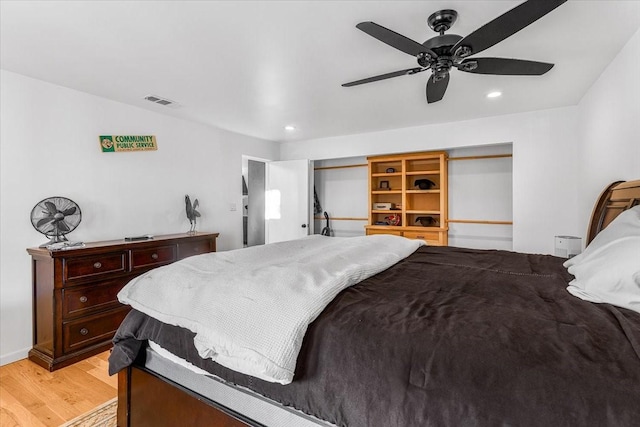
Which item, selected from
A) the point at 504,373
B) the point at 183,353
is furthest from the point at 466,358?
the point at 183,353

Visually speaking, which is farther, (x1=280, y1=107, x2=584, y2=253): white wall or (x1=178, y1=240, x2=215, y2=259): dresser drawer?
(x1=280, y1=107, x2=584, y2=253): white wall

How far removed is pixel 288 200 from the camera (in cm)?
530

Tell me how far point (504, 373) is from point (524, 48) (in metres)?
2.38

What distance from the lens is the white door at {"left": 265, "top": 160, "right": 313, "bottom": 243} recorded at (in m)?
5.14

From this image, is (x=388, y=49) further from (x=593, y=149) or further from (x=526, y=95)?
(x=593, y=149)

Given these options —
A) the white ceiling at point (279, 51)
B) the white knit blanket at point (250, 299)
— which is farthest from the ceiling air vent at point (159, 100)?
the white knit blanket at point (250, 299)

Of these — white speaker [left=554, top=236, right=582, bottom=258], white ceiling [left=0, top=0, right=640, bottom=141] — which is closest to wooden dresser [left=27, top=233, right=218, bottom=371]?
white ceiling [left=0, top=0, right=640, bottom=141]

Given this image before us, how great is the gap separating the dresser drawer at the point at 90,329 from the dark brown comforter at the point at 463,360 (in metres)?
1.83

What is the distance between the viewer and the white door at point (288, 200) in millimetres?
5141

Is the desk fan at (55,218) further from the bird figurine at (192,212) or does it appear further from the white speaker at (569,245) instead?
the white speaker at (569,245)

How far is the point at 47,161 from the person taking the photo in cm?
279

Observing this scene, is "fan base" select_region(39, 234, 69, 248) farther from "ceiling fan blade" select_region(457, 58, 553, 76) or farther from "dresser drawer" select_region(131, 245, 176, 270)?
"ceiling fan blade" select_region(457, 58, 553, 76)

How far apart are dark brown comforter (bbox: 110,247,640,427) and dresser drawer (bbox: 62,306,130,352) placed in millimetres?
1831

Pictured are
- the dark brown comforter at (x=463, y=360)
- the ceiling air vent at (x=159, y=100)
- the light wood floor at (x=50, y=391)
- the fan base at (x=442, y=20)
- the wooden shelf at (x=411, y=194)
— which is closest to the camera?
the dark brown comforter at (x=463, y=360)
